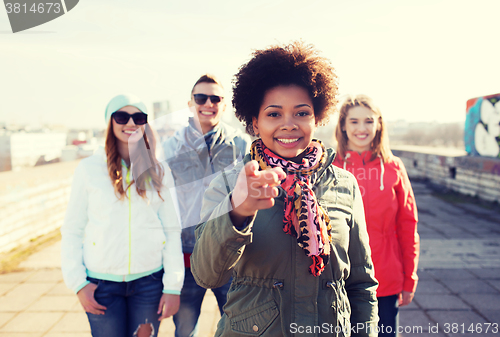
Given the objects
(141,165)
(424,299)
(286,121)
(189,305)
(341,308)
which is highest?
(286,121)

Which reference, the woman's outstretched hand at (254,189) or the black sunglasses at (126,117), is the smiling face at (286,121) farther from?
the black sunglasses at (126,117)

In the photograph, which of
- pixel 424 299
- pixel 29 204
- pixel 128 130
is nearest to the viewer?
pixel 128 130

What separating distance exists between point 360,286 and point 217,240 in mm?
746

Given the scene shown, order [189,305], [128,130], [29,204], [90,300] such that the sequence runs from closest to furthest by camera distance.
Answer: [90,300] → [128,130] → [189,305] → [29,204]

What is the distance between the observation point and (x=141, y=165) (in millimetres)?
2045

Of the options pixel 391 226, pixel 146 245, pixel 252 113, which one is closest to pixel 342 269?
pixel 252 113

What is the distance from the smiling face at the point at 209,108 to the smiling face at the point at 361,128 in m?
1.00

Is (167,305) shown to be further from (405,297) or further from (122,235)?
(405,297)

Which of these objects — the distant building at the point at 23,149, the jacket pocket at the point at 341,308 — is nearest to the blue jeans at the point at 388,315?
the jacket pocket at the point at 341,308

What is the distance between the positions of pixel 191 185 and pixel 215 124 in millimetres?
526

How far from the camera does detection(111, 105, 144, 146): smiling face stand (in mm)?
1869

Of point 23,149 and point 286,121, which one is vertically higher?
point 286,121

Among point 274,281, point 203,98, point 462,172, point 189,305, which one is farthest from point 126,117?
point 462,172

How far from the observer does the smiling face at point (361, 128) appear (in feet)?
7.78
